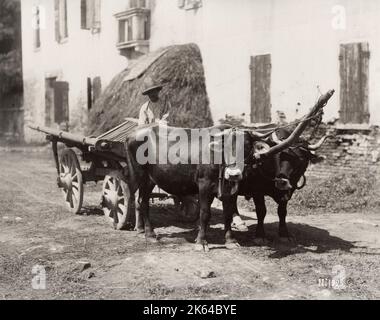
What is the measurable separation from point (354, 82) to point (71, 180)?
6214mm

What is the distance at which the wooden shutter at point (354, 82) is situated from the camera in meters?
12.6

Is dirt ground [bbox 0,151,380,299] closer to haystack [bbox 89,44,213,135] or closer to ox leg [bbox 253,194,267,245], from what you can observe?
ox leg [bbox 253,194,267,245]

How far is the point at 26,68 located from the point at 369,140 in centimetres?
1948

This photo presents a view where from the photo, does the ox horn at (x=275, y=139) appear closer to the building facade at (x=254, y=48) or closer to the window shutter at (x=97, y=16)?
the building facade at (x=254, y=48)

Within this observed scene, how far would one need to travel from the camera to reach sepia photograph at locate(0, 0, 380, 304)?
657cm

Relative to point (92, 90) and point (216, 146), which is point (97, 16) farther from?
point (216, 146)

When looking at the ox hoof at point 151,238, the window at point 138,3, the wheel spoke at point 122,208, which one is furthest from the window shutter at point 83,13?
the ox hoof at point 151,238

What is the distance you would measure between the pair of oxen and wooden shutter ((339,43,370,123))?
198 inches

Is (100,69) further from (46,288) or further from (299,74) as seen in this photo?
(46,288)

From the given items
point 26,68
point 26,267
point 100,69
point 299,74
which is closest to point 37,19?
point 26,68

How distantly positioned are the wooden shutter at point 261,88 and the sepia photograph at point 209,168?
39 millimetres

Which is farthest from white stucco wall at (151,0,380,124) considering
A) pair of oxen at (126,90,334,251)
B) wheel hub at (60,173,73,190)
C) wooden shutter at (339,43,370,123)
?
wheel hub at (60,173,73,190)

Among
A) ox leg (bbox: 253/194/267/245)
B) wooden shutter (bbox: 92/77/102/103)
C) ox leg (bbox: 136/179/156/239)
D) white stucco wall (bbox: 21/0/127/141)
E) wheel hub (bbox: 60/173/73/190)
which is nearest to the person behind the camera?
ox leg (bbox: 253/194/267/245)

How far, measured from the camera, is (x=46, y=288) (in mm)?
6254
